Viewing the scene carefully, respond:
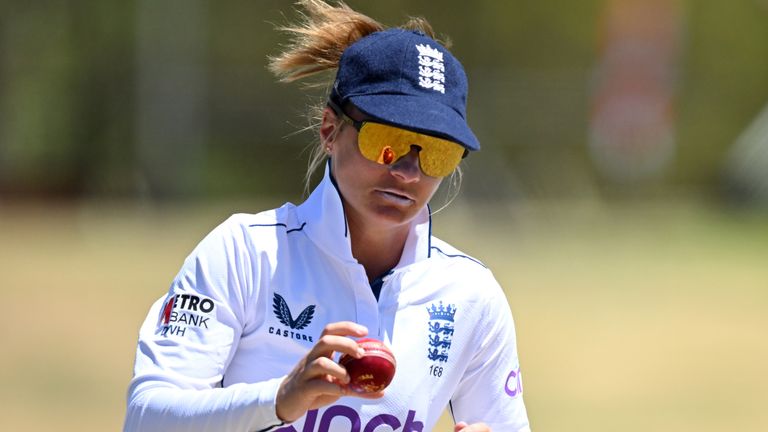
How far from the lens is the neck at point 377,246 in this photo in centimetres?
345

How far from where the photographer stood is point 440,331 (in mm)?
3434

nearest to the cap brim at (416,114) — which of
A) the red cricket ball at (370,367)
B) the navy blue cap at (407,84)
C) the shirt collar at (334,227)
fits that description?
the navy blue cap at (407,84)

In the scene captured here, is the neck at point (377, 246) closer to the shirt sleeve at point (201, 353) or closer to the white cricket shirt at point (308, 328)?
the white cricket shirt at point (308, 328)

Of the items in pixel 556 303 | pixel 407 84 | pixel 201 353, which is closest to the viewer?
pixel 201 353

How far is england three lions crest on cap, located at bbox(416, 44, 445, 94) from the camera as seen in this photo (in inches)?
128

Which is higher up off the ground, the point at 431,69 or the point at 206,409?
the point at 431,69

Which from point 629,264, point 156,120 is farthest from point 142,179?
point 629,264

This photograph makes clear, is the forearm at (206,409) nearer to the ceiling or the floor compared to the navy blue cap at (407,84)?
nearer to the floor

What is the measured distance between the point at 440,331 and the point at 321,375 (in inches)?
27.7

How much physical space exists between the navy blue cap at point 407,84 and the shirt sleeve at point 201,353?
1.47 ft

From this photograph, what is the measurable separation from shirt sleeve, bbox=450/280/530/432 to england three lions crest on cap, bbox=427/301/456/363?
0.10m

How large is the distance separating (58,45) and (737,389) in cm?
1685

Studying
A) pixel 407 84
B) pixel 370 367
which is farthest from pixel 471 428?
pixel 407 84

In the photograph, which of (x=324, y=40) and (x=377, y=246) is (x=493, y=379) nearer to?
(x=377, y=246)
